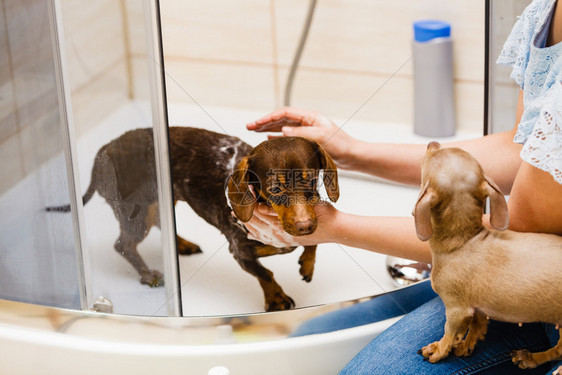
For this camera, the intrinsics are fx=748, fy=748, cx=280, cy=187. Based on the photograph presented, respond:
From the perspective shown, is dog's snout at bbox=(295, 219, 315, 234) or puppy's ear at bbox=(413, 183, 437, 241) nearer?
puppy's ear at bbox=(413, 183, 437, 241)

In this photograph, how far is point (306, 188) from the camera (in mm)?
1044

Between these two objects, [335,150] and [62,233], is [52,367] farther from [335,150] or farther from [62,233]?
[335,150]

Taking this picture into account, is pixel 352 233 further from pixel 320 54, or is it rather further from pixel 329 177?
pixel 320 54

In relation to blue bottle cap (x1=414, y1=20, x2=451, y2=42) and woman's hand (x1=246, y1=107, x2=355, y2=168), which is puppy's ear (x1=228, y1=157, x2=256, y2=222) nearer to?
woman's hand (x1=246, y1=107, x2=355, y2=168)

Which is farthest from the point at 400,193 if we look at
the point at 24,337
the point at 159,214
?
the point at 24,337

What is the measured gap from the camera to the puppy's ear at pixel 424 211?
0.84 m

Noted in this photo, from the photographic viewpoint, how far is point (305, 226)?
107 centimetres

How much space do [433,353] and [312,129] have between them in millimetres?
382

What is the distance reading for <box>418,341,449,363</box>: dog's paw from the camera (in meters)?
1.01

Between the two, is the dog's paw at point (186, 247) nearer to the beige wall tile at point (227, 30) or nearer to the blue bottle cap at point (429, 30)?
the beige wall tile at point (227, 30)

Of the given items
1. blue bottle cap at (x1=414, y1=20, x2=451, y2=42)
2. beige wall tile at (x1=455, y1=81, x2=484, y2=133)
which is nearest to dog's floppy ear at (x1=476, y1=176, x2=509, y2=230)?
beige wall tile at (x1=455, y1=81, x2=484, y2=133)

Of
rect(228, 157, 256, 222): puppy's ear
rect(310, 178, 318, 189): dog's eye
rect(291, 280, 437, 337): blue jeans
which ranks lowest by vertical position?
rect(291, 280, 437, 337): blue jeans

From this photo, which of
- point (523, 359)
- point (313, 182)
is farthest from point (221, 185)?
point (523, 359)

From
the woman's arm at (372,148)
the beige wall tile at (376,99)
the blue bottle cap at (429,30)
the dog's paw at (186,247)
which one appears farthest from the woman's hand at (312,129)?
the blue bottle cap at (429,30)
